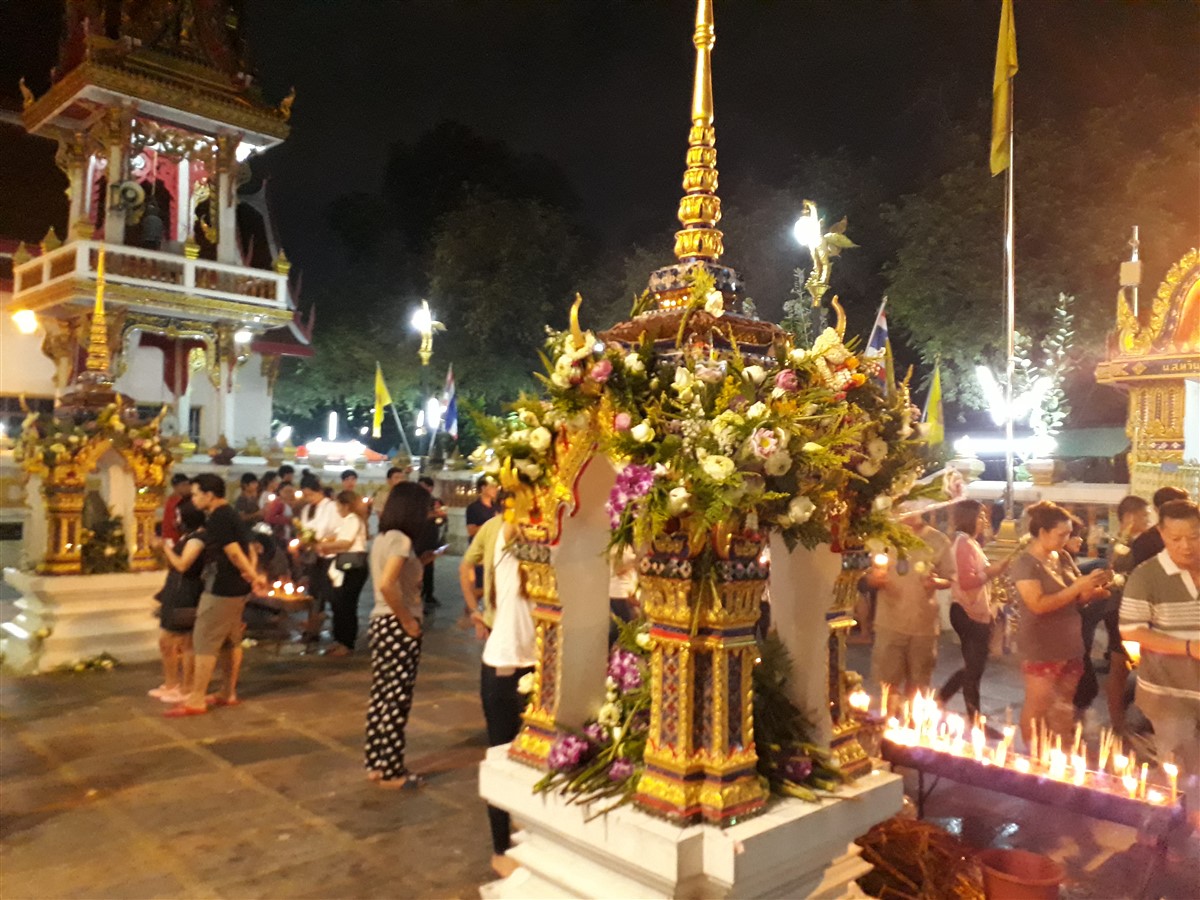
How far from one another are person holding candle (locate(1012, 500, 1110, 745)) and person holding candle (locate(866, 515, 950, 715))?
612mm

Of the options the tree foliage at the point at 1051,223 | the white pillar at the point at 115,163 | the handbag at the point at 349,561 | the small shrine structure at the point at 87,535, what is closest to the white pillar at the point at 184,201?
the white pillar at the point at 115,163

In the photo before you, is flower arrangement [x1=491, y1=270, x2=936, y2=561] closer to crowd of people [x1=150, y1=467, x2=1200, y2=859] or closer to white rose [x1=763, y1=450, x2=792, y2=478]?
white rose [x1=763, y1=450, x2=792, y2=478]

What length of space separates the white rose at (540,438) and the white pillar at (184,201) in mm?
22324

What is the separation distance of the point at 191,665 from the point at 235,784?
2193mm

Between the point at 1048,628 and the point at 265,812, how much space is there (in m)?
4.85

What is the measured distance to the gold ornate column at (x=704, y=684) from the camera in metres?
2.91

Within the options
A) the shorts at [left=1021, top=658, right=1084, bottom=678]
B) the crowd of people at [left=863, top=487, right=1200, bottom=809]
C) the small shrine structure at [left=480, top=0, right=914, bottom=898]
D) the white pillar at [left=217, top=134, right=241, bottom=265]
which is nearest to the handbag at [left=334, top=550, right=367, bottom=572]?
the crowd of people at [left=863, top=487, right=1200, bottom=809]

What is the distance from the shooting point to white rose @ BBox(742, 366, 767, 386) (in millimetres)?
2996

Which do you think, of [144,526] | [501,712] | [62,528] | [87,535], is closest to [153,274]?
[144,526]

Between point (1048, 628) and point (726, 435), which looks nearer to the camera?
point (726, 435)

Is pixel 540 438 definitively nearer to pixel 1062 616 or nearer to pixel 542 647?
pixel 542 647

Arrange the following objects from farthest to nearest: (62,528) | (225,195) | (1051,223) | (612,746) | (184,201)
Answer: (184,201)
(225,195)
(1051,223)
(62,528)
(612,746)

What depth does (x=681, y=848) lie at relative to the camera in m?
2.77

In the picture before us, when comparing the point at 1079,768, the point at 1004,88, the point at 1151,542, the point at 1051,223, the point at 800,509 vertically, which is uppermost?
the point at 1051,223
